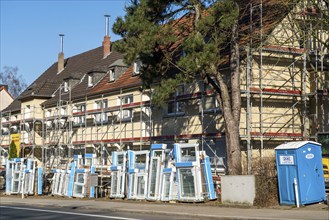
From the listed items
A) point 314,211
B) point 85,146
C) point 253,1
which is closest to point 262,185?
point 314,211

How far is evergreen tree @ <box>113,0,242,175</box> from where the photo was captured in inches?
889

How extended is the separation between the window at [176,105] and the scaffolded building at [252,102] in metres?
0.05

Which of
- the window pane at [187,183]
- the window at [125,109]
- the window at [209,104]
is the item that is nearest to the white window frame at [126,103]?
the window at [125,109]

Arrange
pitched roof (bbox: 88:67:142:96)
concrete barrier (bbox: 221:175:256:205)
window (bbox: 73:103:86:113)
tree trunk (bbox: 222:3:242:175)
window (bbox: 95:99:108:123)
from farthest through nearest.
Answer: window (bbox: 73:103:86:113)
window (bbox: 95:99:108:123)
pitched roof (bbox: 88:67:142:96)
tree trunk (bbox: 222:3:242:175)
concrete barrier (bbox: 221:175:256:205)

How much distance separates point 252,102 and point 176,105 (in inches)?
205

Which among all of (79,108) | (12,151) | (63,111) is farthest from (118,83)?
(12,151)

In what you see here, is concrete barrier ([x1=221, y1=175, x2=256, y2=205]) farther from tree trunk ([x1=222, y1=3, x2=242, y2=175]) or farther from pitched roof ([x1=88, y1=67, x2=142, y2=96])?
pitched roof ([x1=88, y1=67, x2=142, y2=96])

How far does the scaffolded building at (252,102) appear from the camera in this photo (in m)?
26.6

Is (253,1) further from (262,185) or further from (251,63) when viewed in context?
(262,185)

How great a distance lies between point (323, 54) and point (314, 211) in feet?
38.8

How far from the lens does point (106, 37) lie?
48000mm

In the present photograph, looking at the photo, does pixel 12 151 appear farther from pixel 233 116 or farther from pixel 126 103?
pixel 233 116

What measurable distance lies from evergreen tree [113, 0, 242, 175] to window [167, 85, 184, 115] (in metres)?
5.09

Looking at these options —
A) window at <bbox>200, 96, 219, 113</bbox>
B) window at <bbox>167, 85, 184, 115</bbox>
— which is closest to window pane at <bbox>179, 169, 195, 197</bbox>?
window at <bbox>200, 96, 219, 113</bbox>
